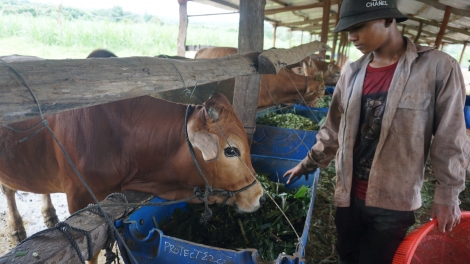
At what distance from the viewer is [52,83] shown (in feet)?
3.69

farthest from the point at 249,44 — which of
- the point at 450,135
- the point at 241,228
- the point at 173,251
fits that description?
the point at 173,251

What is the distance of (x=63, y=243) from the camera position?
4.55ft

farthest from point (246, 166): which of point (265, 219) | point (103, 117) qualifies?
point (103, 117)

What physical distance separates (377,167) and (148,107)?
174 centimetres

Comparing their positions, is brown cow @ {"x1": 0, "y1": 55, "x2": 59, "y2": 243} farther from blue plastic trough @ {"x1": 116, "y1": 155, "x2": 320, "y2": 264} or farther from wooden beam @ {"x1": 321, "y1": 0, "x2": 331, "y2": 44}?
wooden beam @ {"x1": 321, "y1": 0, "x2": 331, "y2": 44}

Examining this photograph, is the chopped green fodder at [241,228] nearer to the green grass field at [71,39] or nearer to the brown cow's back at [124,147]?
the brown cow's back at [124,147]

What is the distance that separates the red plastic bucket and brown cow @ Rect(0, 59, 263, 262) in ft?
3.67

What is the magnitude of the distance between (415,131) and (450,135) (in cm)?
18

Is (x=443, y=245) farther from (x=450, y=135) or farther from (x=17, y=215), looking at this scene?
(x=17, y=215)

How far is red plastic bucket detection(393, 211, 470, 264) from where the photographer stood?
1.90 metres

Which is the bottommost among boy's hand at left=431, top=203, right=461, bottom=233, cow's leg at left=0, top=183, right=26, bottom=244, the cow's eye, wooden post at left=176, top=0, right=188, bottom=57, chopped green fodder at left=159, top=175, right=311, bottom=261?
cow's leg at left=0, top=183, right=26, bottom=244

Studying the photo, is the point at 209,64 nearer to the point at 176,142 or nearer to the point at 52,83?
the point at 176,142

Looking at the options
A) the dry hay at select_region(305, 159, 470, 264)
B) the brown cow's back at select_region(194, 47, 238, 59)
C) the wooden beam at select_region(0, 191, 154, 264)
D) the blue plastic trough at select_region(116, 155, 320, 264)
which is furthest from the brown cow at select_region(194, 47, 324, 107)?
the wooden beam at select_region(0, 191, 154, 264)

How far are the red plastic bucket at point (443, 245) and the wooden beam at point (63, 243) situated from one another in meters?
1.75
